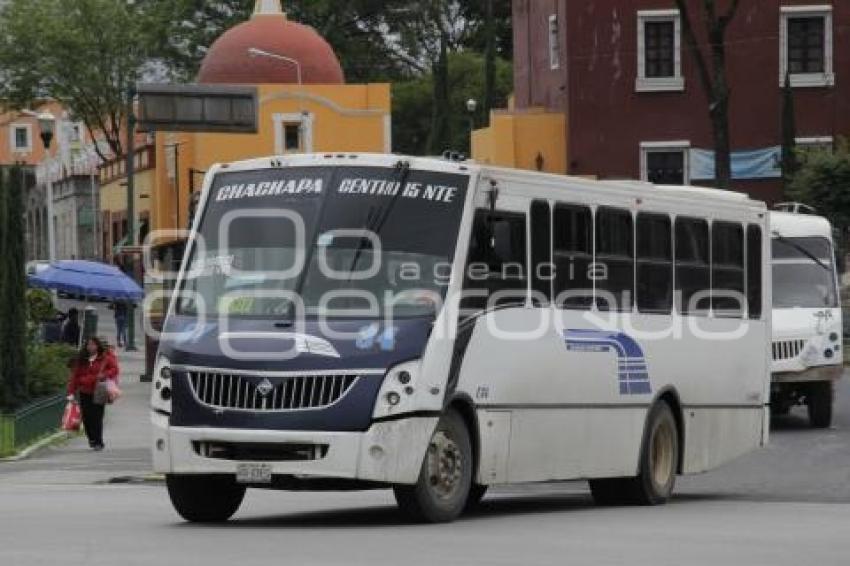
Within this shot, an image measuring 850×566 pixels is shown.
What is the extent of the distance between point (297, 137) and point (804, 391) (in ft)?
175

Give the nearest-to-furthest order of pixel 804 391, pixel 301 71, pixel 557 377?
pixel 557 377 < pixel 804 391 < pixel 301 71

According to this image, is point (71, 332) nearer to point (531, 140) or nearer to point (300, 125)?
point (531, 140)

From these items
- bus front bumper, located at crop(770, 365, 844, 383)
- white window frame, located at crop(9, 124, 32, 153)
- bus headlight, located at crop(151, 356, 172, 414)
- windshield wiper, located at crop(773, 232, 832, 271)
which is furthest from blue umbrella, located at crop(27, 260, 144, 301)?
white window frame, located at crop(9, 124, 32, 153)

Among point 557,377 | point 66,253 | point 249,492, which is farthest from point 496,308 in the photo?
point 66,253

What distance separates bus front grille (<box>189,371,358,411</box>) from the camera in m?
16.3

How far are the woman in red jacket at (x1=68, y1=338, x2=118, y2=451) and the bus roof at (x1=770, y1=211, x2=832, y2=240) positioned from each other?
9.42 metres

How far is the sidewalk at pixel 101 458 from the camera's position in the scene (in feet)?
88.0

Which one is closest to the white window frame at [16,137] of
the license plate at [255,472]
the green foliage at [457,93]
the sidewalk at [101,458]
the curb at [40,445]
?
the green foliage at [457,93]

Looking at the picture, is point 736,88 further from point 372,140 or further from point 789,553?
point 789,553

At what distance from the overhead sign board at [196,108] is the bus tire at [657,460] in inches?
933

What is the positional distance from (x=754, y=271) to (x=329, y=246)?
6.90 metres

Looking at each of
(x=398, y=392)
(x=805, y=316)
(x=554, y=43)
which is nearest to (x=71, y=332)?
(x=554, y=43)

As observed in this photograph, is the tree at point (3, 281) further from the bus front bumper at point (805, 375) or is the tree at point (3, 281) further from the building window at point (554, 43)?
the building window at point (554, 43)

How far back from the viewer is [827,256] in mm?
33406
